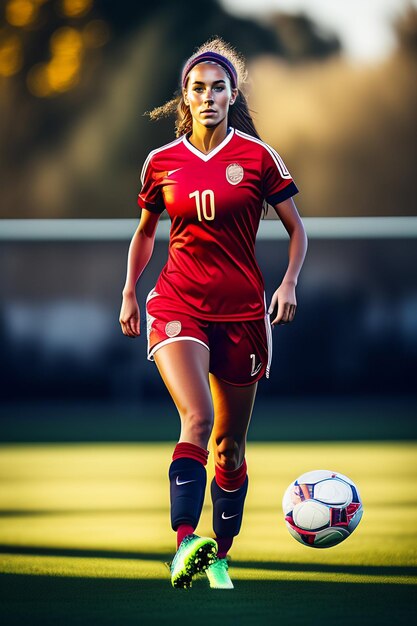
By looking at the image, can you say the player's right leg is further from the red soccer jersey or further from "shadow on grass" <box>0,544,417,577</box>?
"shadow on grass" <box>0,544,417,577</box>

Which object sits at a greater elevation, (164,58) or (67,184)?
(164,58)

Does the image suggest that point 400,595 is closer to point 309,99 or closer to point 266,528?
point 266,528

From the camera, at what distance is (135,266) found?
4520 millimetres

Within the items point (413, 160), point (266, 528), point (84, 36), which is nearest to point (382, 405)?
point (413, 160)

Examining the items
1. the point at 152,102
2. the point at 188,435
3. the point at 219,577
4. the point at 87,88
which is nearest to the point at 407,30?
the point at 152,102

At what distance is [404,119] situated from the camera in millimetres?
16547

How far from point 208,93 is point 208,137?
162 mm

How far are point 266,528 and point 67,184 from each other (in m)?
11.2

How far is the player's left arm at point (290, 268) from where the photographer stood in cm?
423

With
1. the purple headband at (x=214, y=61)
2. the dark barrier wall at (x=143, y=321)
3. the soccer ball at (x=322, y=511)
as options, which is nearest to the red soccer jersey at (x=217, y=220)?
the purple headband at (x=214, y=61)

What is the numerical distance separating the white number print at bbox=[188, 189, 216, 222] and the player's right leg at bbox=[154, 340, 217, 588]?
1.45 feet

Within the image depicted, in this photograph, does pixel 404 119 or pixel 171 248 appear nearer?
pixel 171 248

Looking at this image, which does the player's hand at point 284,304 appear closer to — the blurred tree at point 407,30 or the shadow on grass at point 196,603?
the shadow on grass at point 196,603

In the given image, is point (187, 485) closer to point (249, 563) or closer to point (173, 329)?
point (173, 329)
